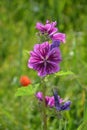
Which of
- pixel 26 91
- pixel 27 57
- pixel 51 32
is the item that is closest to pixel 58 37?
pixel 51 32

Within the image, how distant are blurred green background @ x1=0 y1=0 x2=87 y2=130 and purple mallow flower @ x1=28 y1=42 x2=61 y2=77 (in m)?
0.13

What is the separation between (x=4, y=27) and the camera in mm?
4324

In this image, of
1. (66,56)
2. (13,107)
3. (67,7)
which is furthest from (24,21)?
(13,107)

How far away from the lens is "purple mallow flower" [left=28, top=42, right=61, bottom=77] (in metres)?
1.58

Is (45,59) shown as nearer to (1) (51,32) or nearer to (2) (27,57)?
(1) (51,32)

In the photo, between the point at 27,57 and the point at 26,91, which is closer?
the point at 26,91

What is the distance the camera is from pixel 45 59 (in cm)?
160

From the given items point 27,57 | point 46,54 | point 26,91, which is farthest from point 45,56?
point 27,57

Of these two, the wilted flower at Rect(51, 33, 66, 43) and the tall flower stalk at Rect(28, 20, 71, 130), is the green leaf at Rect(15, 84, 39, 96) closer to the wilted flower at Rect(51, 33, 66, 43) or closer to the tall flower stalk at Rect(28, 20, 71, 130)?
the tall flower stalk at Rect(28, 20, 71, 130)

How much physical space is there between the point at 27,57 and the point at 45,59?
6.00 feet

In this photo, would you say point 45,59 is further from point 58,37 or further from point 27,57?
point 27,57

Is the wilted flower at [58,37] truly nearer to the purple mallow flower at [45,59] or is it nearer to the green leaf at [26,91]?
the purple mallow flower at [45,59]

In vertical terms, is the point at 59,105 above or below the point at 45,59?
below

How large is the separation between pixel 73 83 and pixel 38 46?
1.56m
